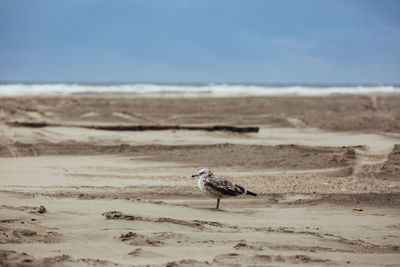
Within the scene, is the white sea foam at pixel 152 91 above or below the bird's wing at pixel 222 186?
above

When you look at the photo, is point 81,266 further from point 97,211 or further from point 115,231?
point 97,211

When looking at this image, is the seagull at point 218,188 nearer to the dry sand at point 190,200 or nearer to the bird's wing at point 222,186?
the bird's wing at point 222,186

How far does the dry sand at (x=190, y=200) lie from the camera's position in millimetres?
4254

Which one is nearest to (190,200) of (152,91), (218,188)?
(218,188)

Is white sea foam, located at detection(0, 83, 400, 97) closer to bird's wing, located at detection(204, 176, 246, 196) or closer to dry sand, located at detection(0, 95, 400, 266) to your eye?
dry sand, located at detection(0, 95, 400, 266)

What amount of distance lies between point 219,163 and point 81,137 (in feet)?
13.8

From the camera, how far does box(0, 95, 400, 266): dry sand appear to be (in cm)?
425

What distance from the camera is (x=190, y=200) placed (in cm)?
700

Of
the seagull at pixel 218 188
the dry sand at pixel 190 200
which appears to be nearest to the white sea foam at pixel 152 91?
the dry sand at pixel 190 200

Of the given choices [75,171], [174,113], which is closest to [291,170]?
[75,171]

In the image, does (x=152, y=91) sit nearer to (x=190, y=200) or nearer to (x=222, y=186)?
(x=190, y=200)

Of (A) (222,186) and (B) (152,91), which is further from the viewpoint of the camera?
(B) (152,91)

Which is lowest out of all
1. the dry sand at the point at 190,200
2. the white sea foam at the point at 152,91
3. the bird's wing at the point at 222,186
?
the dry sand at the point at 190,200

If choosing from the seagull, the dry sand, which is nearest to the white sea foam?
the dry sand
